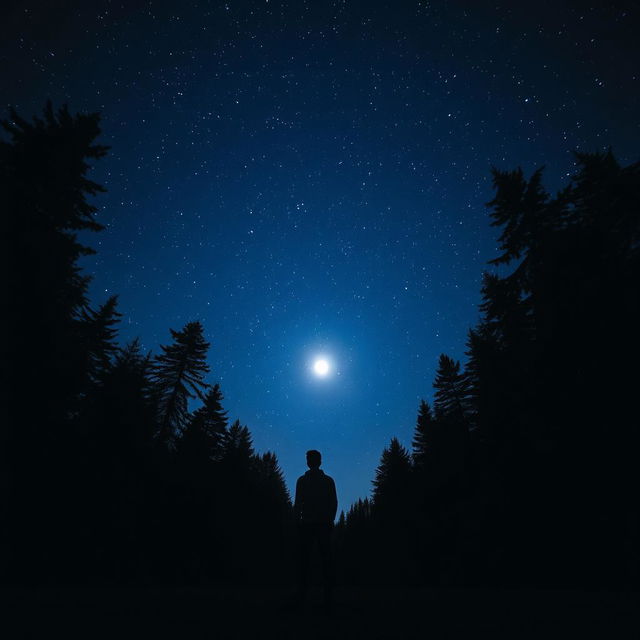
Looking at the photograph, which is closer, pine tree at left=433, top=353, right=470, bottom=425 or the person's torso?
the person's torso

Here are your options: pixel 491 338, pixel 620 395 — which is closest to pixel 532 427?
pixel 620 395

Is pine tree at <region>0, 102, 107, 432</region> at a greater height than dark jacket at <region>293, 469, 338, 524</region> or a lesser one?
greater

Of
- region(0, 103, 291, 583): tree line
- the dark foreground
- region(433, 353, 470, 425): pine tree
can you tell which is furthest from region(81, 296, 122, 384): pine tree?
region(433, 353, 470, 425): pine tree

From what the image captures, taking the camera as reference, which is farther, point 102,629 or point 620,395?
point 620,395

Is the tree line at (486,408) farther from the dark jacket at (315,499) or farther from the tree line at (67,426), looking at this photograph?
the dark jacket at (315,499)

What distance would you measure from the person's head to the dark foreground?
1942mm

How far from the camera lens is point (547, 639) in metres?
3.25

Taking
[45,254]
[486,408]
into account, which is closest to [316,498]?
[45,254]

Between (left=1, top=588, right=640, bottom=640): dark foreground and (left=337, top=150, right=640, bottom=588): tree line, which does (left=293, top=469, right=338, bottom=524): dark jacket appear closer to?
(left=1, top=588, right=640, bottom=640): dark foreground

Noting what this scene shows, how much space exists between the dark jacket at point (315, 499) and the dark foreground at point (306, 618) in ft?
3.76

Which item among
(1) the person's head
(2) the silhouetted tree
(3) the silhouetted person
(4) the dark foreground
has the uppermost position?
(2) the silhouetted tree

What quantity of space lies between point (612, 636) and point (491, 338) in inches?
601

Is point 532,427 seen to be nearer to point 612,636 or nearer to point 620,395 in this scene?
point 620,395

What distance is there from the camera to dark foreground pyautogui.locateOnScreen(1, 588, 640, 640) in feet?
11.0
